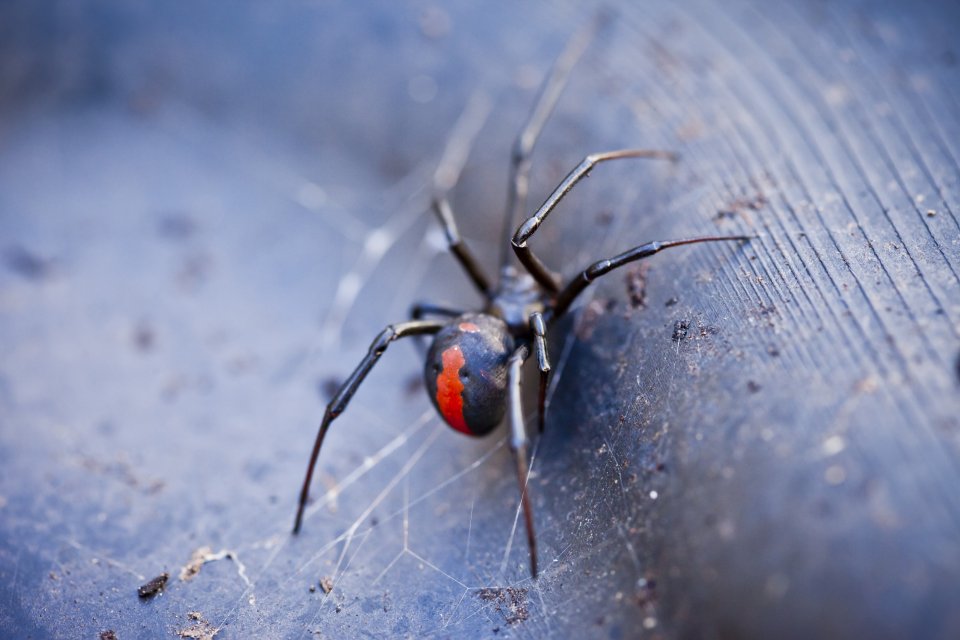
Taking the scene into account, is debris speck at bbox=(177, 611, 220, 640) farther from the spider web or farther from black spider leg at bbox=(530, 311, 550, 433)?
black spider leg at bbox=(530, 311, 550, 433)

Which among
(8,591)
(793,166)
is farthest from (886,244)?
(8,591)

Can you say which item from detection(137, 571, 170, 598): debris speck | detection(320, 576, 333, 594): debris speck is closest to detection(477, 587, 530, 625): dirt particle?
detection(320, 576, 333, 594): debris speck

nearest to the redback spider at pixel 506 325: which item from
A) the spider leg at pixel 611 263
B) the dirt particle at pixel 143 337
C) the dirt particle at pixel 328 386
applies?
the spider leg at pixel 611 263

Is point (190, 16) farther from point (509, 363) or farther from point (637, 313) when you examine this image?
point (637, 313)

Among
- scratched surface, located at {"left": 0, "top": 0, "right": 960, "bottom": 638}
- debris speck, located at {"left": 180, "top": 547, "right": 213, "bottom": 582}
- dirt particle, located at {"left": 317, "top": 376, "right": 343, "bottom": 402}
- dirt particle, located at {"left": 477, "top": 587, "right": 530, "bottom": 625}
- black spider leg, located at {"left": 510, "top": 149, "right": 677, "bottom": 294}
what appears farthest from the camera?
dirt particle, located at {"left": 317, "top": 376, "right": 343, "bottom": 402}

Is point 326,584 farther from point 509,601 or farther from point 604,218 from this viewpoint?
point 604,218

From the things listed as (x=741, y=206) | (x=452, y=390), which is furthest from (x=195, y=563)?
(x=741, y=206)

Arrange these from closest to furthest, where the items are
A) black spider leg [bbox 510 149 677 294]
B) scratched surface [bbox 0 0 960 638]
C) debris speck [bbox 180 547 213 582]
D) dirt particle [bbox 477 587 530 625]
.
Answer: scratched surface [bbox 0 0 960 638] < dirt particle [bbox 477 587 530 625] < debris speck [bbox 180 547 213 582] < black spider leg [bbox 510 149 677 294]
